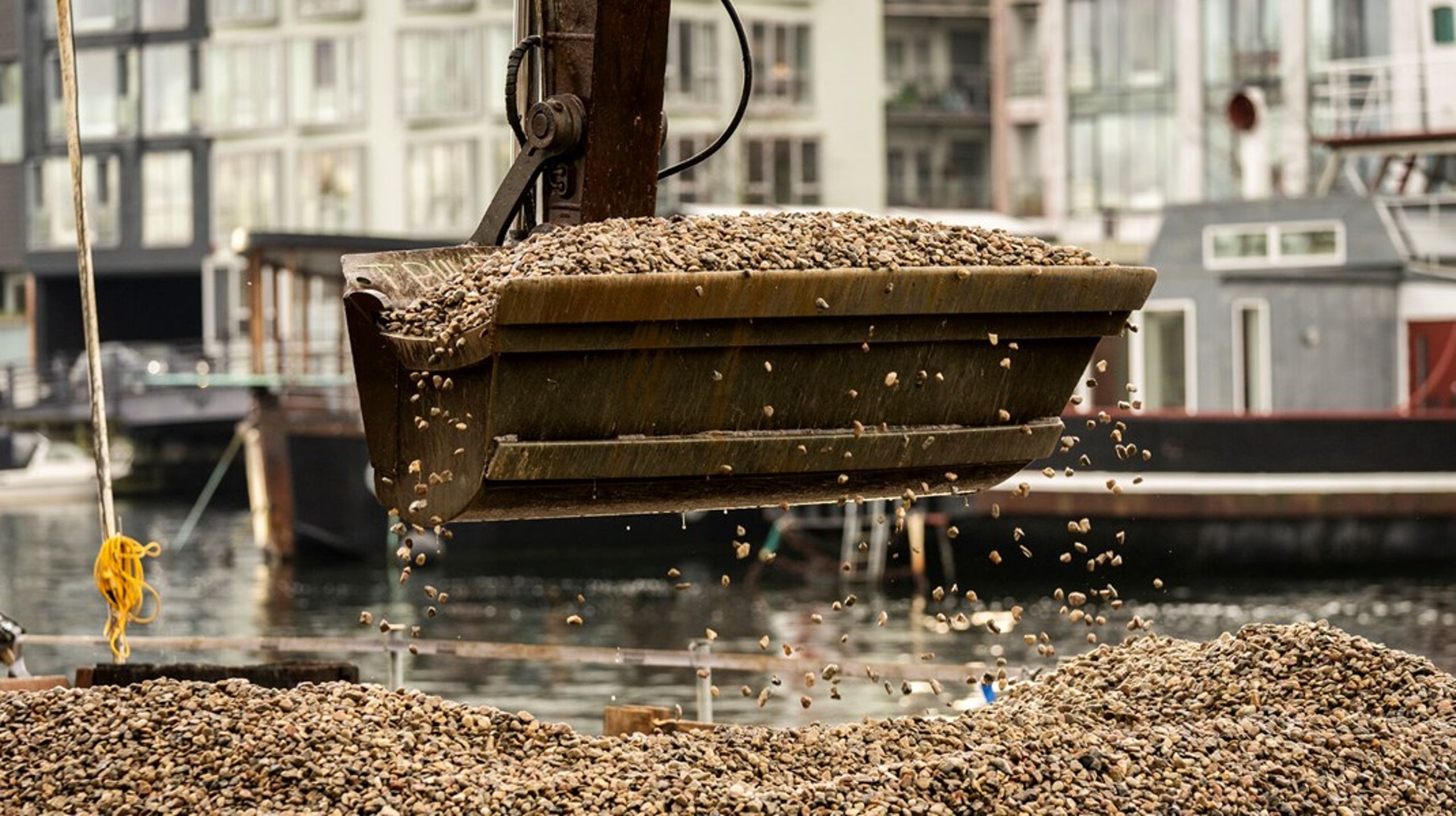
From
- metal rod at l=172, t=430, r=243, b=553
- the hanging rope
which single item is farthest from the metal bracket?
metal rod at l=172, t=430, r=243, b=553

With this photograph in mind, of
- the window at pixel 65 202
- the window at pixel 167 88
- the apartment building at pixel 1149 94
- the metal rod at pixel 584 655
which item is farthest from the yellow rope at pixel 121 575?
the window at pixel 167 88

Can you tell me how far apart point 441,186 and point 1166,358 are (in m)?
28.5

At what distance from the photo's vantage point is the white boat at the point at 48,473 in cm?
5019

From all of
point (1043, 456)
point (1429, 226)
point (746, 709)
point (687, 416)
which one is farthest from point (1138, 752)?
point (1429, 226)

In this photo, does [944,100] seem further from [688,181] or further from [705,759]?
[705,759]

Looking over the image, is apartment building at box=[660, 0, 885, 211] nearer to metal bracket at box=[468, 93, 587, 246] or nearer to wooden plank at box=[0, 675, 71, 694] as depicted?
wooden plank at box=[0, 675, 71, 694]

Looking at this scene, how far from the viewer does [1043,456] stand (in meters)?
8.38

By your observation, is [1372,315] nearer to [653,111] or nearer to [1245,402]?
[1245,402]

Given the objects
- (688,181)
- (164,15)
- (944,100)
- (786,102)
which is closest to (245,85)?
(164,15)

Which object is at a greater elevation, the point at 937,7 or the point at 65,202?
the point at 937,7

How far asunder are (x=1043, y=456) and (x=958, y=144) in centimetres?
5086

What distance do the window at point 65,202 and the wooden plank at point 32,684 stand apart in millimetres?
51853

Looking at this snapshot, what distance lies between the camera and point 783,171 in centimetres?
5478

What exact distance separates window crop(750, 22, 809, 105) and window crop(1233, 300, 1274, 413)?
26.7 meters
